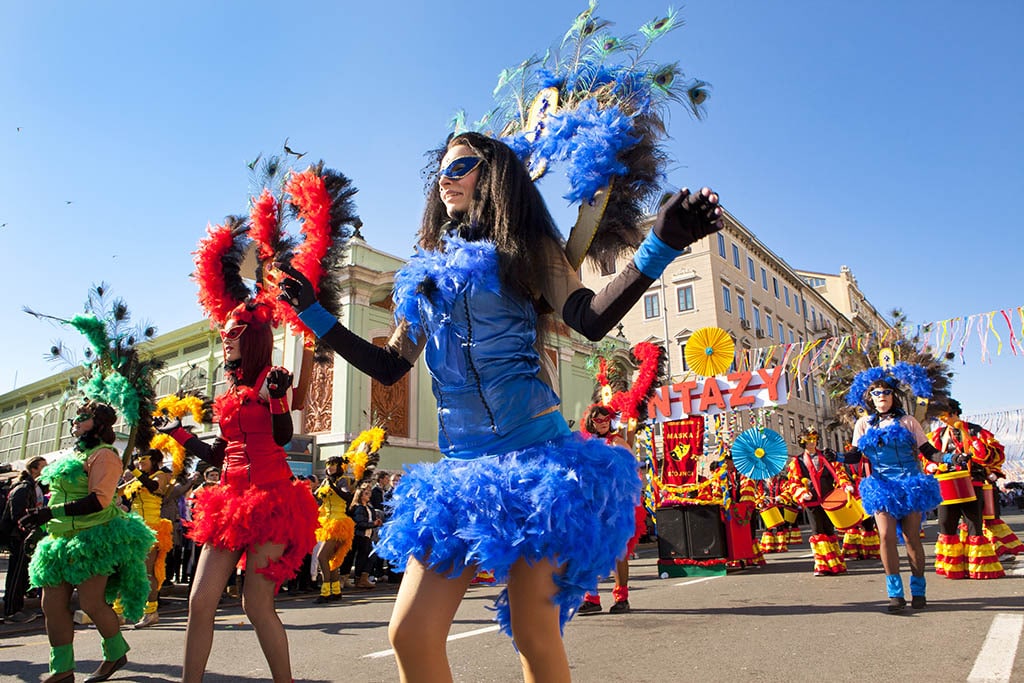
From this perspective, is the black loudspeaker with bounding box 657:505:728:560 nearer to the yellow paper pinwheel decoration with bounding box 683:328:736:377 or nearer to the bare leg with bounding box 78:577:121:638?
the yellow paper pinwheel decoration with bounding box 683:328:736:377

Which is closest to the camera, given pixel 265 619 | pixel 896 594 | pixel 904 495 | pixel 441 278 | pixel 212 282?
pixel 441 278

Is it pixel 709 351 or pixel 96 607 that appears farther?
pixel 709 351

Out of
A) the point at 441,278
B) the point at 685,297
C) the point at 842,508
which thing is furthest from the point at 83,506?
the point at 685,297

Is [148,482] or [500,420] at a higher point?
[500,420]

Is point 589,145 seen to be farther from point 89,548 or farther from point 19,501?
point 19,501

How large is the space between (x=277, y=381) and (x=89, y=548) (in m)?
1.94

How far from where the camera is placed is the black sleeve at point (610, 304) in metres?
1.77

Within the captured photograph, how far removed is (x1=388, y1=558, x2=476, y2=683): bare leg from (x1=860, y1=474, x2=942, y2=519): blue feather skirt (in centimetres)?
509

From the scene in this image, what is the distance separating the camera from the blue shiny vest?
2031 mm

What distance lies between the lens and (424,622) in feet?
5.77

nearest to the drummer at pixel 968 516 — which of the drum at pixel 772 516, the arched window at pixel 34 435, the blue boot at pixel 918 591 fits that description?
the blue boot at pixel 918 591

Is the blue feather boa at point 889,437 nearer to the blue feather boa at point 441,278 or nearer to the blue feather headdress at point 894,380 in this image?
the blue feather headdress at point 894,380

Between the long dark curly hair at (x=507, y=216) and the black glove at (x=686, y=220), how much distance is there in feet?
1.60

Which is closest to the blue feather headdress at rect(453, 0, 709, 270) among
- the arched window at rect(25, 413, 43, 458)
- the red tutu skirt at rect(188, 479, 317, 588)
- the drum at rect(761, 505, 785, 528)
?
the red tutu skirt at rect(188, 479, 317, 588)
